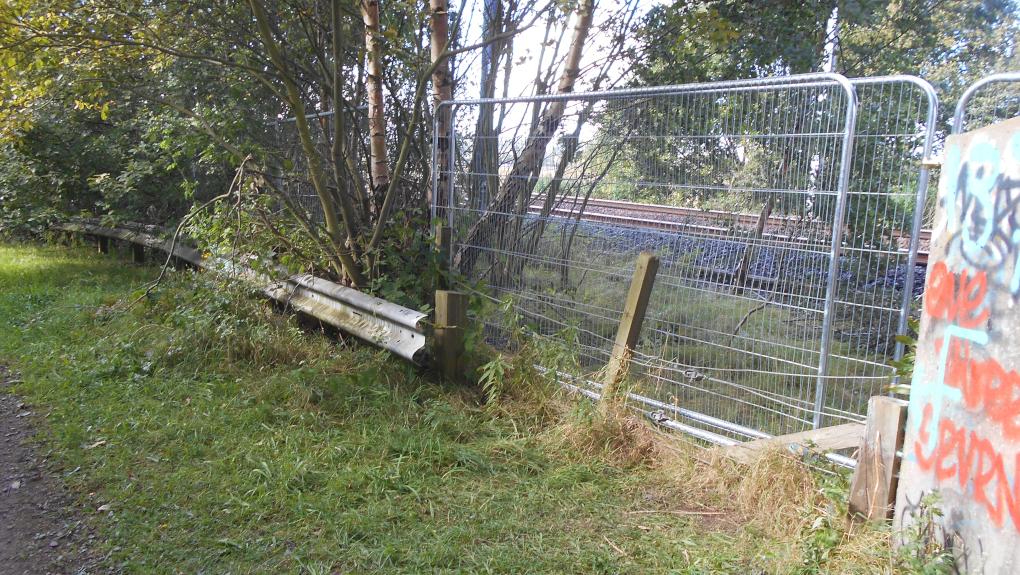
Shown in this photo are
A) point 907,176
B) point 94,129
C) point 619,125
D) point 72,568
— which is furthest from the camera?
point 94,129

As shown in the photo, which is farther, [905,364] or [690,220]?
[690,220]

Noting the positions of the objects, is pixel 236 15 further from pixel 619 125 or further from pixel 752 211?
pixel 752 211

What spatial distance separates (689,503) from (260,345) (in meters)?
3.44

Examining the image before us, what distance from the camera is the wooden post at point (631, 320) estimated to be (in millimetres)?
4434

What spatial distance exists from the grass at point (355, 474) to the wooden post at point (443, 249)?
34.4 inches

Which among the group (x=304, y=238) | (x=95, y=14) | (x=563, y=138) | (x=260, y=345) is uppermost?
(x=95, y=14)

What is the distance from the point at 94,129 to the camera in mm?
10883

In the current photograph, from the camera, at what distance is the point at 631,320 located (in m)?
4.53

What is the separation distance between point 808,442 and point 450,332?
2.53 metres

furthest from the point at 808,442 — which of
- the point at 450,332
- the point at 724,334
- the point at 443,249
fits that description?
the point at 443,249

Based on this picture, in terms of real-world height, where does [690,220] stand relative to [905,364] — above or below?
above

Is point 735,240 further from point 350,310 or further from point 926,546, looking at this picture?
point 350,310

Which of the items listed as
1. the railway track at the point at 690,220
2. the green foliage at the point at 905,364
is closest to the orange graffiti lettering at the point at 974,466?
the green foliage at the point at 905,364

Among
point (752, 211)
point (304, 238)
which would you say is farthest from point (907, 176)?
point (304, 238)
